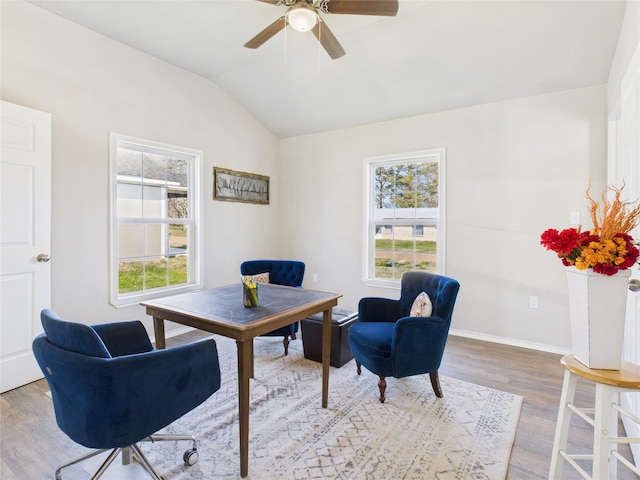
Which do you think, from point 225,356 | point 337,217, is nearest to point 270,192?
point 337,217

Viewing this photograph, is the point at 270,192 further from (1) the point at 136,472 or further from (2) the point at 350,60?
(1) the point at 136,472

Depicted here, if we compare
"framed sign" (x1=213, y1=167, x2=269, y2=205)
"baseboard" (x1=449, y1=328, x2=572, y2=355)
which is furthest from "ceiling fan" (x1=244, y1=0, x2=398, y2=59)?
"baseboard" (x1=449, y1=328, x2=572, y2=355)

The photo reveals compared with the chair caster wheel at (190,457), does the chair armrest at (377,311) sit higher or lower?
higher

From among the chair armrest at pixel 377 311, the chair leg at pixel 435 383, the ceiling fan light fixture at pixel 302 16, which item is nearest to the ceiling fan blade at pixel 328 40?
the ceiling fan light fixture at pixel 302 16

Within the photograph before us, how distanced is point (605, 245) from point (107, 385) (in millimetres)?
1962

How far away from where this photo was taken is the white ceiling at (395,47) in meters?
2.72

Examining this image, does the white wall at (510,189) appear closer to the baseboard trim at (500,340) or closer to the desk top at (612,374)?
the baseboard trim at (500,340)

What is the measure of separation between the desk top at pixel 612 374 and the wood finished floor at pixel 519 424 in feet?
2.63

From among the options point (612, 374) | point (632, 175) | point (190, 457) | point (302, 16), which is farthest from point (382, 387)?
point (302, 16)

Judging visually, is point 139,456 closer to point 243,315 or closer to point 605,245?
point 243,315

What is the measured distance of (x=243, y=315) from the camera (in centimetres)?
185

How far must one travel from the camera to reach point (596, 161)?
3074mm

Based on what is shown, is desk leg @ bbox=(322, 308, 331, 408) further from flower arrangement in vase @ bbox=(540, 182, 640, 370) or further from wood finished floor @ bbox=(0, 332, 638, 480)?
flower arrangement in vase @ bbox=(540, 182, 640, 370)

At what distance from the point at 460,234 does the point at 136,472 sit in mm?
3543
